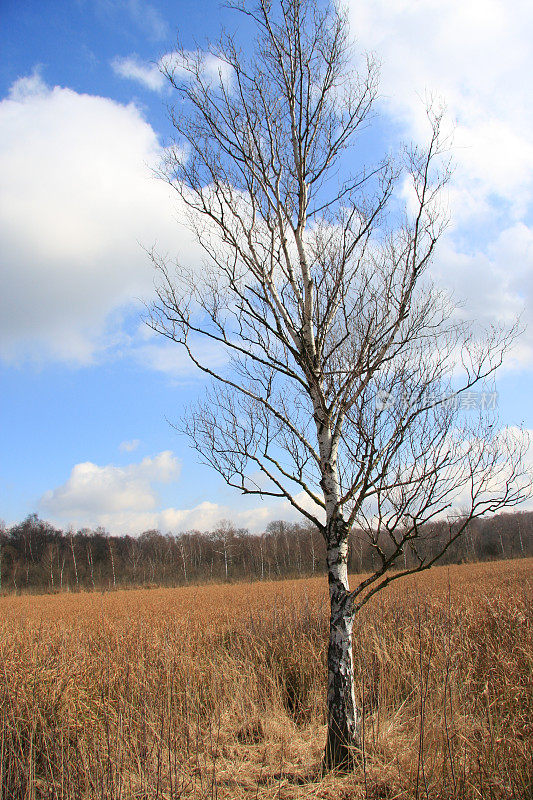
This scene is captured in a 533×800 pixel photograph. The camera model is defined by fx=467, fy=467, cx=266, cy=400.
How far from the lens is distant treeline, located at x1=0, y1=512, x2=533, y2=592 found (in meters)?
52.3

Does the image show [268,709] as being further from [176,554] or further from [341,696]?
[176,554]

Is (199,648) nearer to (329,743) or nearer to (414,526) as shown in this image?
(329,743)

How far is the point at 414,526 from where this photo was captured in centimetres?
363

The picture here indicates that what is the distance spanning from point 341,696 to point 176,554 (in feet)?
216

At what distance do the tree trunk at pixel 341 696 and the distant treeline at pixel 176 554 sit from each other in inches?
1739

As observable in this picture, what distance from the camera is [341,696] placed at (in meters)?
3.48

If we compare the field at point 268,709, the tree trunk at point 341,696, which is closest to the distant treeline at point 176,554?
the field at point 268,709

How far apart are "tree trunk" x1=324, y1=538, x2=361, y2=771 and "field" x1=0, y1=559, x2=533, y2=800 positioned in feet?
0.50

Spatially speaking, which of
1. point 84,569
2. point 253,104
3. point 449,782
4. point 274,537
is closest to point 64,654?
point 449,782

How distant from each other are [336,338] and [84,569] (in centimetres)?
6018

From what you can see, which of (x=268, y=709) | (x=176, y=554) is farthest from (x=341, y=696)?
(x=176, y=554)

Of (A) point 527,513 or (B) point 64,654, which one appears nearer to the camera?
(B) point 64,654

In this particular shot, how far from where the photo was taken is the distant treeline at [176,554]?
52281mm

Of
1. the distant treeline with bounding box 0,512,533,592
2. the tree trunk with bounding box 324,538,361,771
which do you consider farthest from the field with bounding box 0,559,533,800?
the distant treeline with bounding box 0,512,533,592
